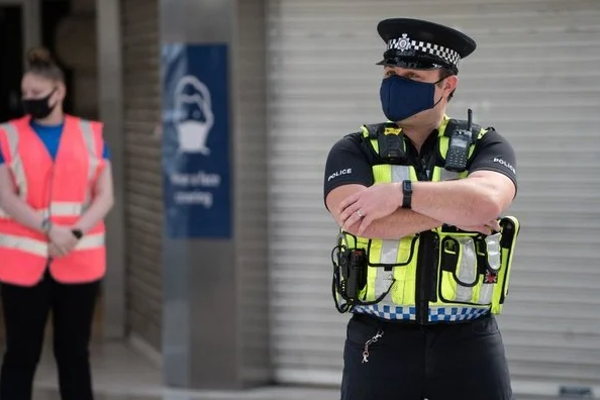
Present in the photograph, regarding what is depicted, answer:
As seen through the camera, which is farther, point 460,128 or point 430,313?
point 460,128

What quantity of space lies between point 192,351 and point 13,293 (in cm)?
155

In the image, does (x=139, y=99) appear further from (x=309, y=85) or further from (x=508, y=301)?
(x=508, y=301)

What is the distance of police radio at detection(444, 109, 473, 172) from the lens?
3.72 metres

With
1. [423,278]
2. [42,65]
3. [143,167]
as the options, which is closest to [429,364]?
[423,278]

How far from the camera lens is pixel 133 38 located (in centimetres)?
833

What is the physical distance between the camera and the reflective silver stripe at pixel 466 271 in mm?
3654

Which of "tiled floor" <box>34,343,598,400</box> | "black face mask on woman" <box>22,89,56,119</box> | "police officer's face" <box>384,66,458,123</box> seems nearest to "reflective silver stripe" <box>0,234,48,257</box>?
"black face mask on woman" <box>22,89,56,119</box>

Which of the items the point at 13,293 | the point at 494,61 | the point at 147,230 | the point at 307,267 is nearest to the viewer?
the point at 13,293

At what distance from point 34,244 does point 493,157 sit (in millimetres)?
2559

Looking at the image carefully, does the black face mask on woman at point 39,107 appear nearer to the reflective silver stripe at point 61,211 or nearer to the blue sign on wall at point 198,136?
the reflective silver stripe at point 61,211

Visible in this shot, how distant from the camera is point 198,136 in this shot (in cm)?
670

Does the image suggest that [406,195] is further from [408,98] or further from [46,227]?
[46,227]

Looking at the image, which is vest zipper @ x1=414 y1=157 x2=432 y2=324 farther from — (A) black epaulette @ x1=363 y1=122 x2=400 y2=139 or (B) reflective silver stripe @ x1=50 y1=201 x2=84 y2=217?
(B) reflective silver stripe @ x1=50 y1=201 x2=84 y2=217

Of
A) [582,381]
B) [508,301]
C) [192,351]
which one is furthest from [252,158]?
[582,381]
